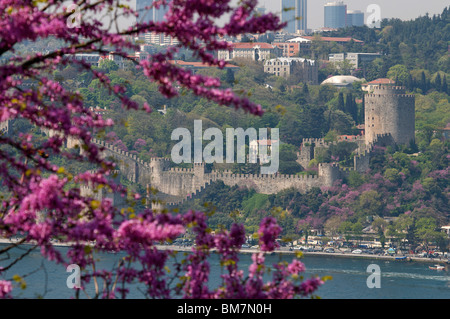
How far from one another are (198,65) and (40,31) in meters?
92.2

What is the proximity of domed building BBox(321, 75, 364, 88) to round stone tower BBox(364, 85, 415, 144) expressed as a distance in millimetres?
26869

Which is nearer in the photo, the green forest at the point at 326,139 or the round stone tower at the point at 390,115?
the green forest at the point at 326,139

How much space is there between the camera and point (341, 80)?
4117 inches

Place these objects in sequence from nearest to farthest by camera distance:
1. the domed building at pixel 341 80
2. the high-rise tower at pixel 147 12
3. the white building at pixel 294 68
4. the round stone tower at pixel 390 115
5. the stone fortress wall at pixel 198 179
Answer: the high-rise tower at pixel 147 12 < the stone fortress wall at pixel 198 179 < the round stone tower at pixel 390 115 < the domed building at pixel 341 80 < the white building at pixel 294 68

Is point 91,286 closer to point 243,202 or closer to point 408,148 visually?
point 243,202

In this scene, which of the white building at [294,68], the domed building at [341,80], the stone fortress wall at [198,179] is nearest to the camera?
the stone fortress wall at [198,179]

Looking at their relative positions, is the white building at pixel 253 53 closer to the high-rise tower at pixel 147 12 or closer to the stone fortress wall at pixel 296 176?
the high-rise tower at pixel 147 12

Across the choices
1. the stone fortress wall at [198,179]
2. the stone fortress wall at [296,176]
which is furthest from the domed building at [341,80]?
the stone fortress wall at [198,179]

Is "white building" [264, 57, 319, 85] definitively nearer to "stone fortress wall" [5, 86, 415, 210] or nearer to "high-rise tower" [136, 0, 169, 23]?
"high-rise tower" [136, 0, 169, 23]

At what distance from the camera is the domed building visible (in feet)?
339

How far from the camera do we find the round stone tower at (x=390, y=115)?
7325 cm

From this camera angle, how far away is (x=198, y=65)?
100375mm

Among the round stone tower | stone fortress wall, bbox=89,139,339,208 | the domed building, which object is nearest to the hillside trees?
stone fortress wall, bbox=89,139,339,208

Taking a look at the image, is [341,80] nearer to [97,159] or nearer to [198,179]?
[198,179]
